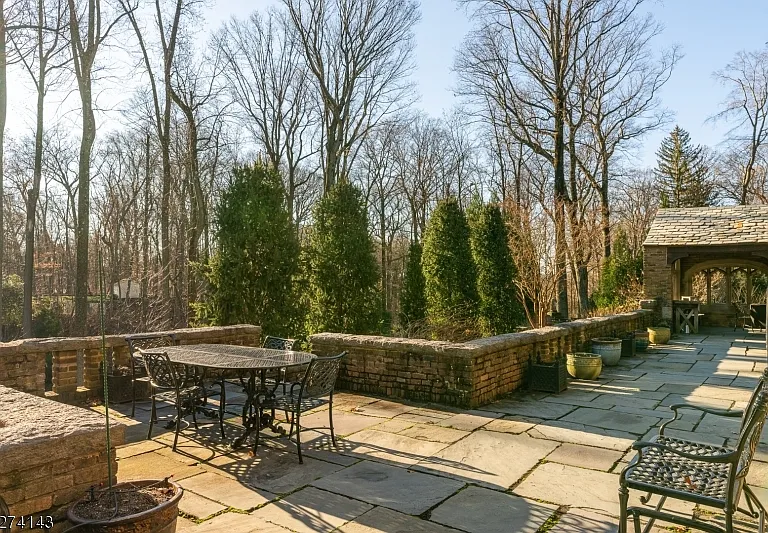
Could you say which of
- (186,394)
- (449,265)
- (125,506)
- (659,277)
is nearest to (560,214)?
(449,265)

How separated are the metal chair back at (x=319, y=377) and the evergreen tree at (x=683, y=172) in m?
28.0

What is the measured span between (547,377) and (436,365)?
5.47 ft

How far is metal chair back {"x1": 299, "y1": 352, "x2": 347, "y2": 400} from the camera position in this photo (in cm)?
431

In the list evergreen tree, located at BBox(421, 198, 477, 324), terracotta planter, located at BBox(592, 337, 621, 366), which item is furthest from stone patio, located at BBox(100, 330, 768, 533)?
evergreen tree, located at BBox(421, 198, 477, 324)

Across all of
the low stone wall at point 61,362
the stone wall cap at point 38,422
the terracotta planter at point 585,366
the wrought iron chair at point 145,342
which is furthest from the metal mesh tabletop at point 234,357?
the terracotta planter at point 585,366

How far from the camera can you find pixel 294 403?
434 centimetres

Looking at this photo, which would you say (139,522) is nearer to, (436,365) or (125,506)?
(125,506)

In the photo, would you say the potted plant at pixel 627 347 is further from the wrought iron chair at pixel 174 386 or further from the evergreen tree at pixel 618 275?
the evergreen tree at pixel 618 275

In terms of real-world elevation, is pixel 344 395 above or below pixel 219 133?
below

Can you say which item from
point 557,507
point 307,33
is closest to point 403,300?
point 307,33

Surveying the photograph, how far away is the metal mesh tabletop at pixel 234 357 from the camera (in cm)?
430

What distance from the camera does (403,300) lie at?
17781 millimetres

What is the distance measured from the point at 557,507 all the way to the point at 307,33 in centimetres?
1769

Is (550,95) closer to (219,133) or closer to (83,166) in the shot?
(219,133)
